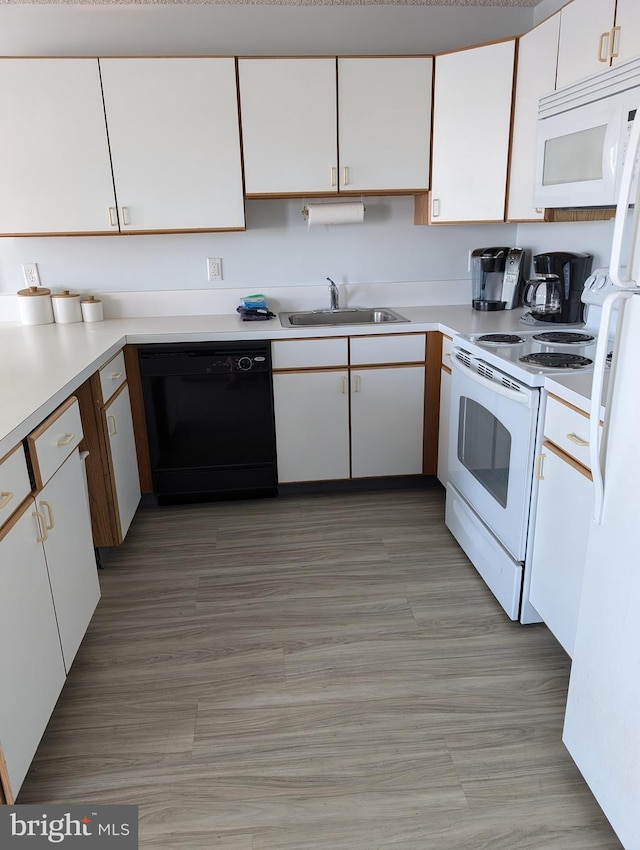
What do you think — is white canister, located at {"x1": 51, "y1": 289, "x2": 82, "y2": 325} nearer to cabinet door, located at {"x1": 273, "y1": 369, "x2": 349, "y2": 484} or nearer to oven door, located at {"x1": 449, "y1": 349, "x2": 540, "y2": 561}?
cabinet door, located at {"x1": 273, "y1": 369, "x2": 349, "y2": 484}

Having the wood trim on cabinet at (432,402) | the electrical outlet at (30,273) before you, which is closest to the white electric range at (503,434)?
the wood trim on cabinet at (432,402)

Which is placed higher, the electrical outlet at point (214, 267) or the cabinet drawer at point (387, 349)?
the electrical outlet at point (214, 267)

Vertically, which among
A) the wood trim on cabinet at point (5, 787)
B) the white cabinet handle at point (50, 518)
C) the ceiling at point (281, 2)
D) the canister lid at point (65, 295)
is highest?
the ceiling at point (281, 2)

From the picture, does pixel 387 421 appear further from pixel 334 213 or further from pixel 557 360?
pixel 557 360

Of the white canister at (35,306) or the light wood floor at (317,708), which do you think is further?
the white canister at (35,306)

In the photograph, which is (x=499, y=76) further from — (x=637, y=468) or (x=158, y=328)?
(x=637, y=468)

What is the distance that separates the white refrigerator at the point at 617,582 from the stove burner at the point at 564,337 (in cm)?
106

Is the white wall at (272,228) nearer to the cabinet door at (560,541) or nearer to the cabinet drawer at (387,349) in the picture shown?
the cabinet drawer at (387,349)

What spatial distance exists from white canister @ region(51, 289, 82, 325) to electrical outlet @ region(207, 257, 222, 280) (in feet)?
2.26

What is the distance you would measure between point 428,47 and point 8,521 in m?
3.06

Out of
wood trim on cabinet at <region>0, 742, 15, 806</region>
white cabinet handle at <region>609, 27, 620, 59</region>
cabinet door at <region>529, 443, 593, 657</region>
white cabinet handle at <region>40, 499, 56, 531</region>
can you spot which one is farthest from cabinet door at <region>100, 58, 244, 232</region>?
wood trim on cabinet at <region>0, 742, 15, 806</region>

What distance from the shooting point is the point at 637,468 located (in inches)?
48.1

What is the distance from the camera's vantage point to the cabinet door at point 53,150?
2.72 metres

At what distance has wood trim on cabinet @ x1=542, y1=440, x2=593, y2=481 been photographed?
5.47 feet
